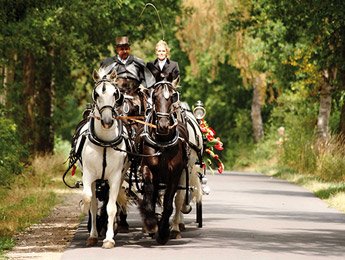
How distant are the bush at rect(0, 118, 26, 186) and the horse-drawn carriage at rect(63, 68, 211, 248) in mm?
7829

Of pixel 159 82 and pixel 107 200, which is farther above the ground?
pixel 159 82

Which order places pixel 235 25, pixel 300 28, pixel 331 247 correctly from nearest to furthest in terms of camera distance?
pixel 331 247 < pixel 300 28 < pixel 235 25

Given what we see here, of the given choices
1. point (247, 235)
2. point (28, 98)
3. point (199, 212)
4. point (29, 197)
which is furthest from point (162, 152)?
point (28, 98)

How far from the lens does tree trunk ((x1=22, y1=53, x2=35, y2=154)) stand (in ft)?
131

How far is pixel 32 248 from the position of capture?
59.0 feet

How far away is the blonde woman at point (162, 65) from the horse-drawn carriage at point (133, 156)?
25.3 inches

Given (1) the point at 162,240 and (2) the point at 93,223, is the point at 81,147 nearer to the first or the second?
(2) the point at 93,223

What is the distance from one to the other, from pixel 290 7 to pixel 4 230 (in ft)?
50.3

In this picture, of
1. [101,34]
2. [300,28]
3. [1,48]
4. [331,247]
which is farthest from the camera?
[101,34]

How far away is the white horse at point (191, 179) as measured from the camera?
19.8m

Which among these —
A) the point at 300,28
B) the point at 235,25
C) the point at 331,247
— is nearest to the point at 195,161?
the point at 331,247

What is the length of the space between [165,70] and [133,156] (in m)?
2.05

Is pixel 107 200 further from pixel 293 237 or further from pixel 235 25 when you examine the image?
pixel 235 25

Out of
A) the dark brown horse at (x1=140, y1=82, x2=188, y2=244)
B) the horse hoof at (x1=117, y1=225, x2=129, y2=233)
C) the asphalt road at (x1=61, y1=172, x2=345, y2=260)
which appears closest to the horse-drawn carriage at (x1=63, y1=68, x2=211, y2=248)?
the dark brown horse at (x1=140, y1=82, x2=188, y2=244)
